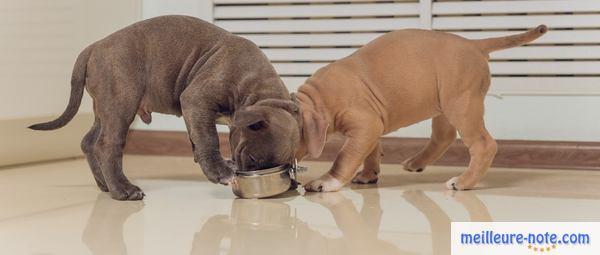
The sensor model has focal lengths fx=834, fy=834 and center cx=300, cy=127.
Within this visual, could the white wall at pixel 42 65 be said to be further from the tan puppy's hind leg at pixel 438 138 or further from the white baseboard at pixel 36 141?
the tan puppy's hind leg at pixel 438 138

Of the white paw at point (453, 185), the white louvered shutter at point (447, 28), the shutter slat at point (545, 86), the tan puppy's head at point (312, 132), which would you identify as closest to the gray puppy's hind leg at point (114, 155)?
the tan puppy's head at point (312, 132)

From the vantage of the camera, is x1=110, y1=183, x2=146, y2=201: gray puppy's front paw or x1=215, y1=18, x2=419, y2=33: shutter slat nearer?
x1=110, y1=183, x2=146, y2=201: gray puppy's front paw

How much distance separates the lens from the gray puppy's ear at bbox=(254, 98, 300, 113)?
2.30 m

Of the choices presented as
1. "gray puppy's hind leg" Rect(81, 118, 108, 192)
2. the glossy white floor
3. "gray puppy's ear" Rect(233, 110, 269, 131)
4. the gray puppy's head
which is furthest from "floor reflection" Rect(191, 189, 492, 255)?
"gray puppy's hind leg" Rect(81, 118, 108, 192)

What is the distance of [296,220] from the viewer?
2.07 metres

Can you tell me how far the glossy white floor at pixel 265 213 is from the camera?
1779 mm

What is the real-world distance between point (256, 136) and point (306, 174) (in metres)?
0.75

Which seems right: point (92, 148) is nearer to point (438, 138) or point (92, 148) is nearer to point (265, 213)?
point (265, 213)

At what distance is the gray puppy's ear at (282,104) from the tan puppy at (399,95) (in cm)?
11

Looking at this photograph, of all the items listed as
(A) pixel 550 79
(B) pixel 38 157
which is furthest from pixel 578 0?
(B) pixel 38 157

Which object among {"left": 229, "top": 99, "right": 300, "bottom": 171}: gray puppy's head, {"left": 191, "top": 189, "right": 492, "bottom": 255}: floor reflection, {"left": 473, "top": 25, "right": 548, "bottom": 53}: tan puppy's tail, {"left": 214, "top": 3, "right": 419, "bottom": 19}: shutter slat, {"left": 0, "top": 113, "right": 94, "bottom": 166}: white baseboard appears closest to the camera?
{"left": 191, "top": 189, "right": 492, "bottom": 255}: floor reflection

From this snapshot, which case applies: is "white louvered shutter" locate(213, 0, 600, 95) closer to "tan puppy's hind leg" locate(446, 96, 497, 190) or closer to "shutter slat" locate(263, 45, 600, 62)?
"shutter slat" locate(263, 45, 600, 62)

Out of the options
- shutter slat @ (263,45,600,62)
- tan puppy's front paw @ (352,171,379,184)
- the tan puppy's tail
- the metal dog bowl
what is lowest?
tan puppy's front paw @ (352,171,379,184)

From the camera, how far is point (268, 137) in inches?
90.4
